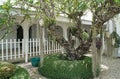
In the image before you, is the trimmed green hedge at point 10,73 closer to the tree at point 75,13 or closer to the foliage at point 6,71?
the foliage at point 6,71

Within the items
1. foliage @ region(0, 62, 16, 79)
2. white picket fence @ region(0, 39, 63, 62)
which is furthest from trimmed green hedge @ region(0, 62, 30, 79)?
white picket fence @ region(0, 39, 63, 62)

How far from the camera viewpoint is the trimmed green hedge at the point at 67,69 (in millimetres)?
9789

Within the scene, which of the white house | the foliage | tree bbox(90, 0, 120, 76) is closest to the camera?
the foliage

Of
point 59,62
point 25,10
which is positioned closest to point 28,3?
point 25,10

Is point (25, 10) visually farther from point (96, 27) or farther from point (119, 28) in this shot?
point (119, 28)

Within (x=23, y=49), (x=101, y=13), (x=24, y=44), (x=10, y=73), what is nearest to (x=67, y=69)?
(x=10, y=73)

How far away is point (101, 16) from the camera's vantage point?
1029cm

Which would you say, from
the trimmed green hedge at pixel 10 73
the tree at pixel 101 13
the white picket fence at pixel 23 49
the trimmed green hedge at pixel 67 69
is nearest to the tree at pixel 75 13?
A: the tree at pixel 101 13

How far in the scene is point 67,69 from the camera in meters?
9.80

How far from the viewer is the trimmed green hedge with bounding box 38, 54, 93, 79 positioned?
9789mm

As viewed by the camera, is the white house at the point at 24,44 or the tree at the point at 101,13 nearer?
the tree at the point at 101,13

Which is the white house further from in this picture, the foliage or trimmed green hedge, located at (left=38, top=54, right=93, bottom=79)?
the foliage

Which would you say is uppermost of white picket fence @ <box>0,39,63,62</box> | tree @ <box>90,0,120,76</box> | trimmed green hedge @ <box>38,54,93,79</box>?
tree @ <box>90,0,120,76</box>

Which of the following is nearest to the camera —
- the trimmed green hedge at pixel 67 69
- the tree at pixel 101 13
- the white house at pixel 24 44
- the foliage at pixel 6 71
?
the foliage at pixel 6 71
